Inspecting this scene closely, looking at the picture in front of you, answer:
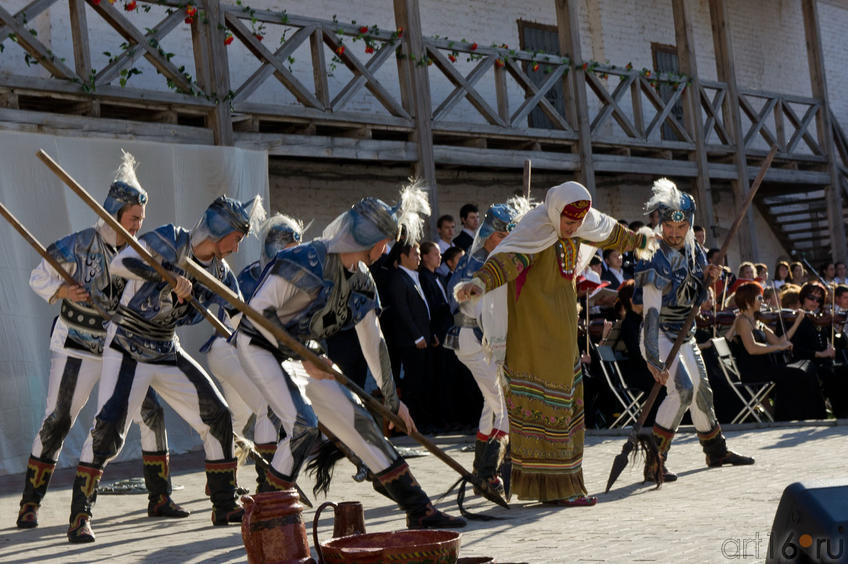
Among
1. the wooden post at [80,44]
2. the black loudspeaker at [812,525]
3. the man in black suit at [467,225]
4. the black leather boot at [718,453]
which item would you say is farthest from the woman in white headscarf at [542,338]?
the wooden post at [80,44]

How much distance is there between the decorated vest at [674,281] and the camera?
820 centimetres

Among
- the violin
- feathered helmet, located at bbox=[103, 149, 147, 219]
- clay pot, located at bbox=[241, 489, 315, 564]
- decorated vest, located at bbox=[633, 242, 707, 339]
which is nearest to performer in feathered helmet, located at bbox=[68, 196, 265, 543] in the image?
feathered helmet, located at bbox=[103, 149, 147, 219]

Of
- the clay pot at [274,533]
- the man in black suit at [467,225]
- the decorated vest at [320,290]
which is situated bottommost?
the clay pot at [274,533]

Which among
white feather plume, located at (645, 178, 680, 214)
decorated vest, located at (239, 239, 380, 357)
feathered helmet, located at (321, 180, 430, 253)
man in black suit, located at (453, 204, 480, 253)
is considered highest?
man in black suit, located at (453, 204, 480, 253)

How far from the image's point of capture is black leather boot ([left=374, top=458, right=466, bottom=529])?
19.8 feet

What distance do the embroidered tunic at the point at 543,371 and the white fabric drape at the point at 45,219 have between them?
4.69 m

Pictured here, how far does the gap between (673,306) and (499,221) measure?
1.38m

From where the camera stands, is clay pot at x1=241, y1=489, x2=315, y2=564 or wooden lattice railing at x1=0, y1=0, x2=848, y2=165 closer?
clay pot at x1=241, y1=489, x2=315, y2=564

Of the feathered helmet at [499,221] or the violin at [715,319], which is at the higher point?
the feathered helmet at [499,221]

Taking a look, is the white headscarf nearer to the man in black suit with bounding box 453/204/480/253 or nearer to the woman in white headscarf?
the woman in white headscarf

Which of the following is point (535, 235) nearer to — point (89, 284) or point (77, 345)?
point (89, 284)

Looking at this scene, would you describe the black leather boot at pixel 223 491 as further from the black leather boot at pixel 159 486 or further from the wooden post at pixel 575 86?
the wooden post at pixel 575 86

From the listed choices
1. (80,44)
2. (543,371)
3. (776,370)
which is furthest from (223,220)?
(776,370)

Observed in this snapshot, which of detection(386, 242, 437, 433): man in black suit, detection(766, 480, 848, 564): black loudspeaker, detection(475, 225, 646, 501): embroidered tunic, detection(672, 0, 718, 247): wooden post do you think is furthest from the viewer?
detection(672, 0, 718, 247): wooden post
